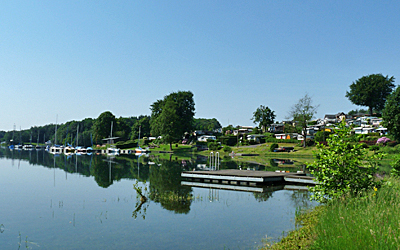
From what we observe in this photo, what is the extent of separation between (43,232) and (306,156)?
61299mm

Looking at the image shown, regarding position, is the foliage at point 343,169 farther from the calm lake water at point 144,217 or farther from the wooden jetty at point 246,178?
the wooden jetty at point 246,178

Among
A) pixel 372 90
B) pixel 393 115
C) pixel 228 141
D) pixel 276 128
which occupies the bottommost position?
pixel 228 141

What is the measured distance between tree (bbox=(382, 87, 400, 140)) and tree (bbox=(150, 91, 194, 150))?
52.9 m

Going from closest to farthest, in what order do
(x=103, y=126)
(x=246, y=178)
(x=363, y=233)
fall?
(x=363, y=233) < (x=246, y=178) < (x=103, y=126)

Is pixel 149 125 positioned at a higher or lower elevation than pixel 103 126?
higher

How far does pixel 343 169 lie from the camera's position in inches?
501

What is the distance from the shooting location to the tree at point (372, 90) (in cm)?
11869

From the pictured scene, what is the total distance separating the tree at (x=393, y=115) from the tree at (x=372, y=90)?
58.9 m

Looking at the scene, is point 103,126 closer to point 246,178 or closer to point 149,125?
point 149,125

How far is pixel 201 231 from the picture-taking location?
1395 centimetres

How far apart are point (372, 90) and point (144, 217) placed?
4786 inches

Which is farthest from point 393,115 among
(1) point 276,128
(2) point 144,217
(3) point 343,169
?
(1) point 276,128

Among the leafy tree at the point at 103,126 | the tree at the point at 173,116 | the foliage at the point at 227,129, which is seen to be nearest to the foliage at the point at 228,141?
the tree at the point at 173,116

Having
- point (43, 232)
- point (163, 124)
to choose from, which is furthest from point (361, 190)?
point (163, 124)
